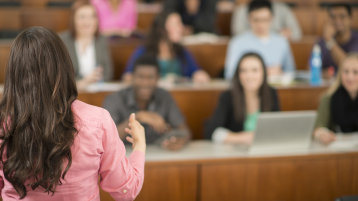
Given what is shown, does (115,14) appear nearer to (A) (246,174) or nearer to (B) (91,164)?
(A) (246,174)

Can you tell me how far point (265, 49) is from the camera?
3971 millimetres

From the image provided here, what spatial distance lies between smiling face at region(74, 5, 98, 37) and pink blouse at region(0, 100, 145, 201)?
2497mm

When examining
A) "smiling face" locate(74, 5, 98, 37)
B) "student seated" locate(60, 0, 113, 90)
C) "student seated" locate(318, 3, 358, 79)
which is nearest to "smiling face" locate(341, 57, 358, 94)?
"student seated" locate(318, 3, 358, 79)

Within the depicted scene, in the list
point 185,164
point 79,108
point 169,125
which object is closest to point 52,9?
point 169,125

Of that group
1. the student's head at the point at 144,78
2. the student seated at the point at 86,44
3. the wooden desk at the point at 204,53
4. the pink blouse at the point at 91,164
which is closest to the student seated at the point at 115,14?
the wooden desk at the point at 204,53

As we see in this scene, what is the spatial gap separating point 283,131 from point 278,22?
9.39 feet

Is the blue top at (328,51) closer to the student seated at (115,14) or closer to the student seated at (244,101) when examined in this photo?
the student seated at (244,101)

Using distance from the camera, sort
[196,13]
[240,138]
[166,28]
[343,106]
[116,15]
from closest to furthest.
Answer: [240,138]
[343,106]
[166,28]
[116,15]
[196,13]

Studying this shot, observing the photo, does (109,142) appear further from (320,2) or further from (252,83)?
(320,2)

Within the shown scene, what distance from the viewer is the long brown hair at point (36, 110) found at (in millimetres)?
1198

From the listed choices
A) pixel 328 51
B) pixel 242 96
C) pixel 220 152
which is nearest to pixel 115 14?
pixel 328 51

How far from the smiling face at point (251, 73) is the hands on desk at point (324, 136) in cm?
41

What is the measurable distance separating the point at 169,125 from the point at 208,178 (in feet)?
1.82

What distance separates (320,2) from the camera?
611 centimetres
